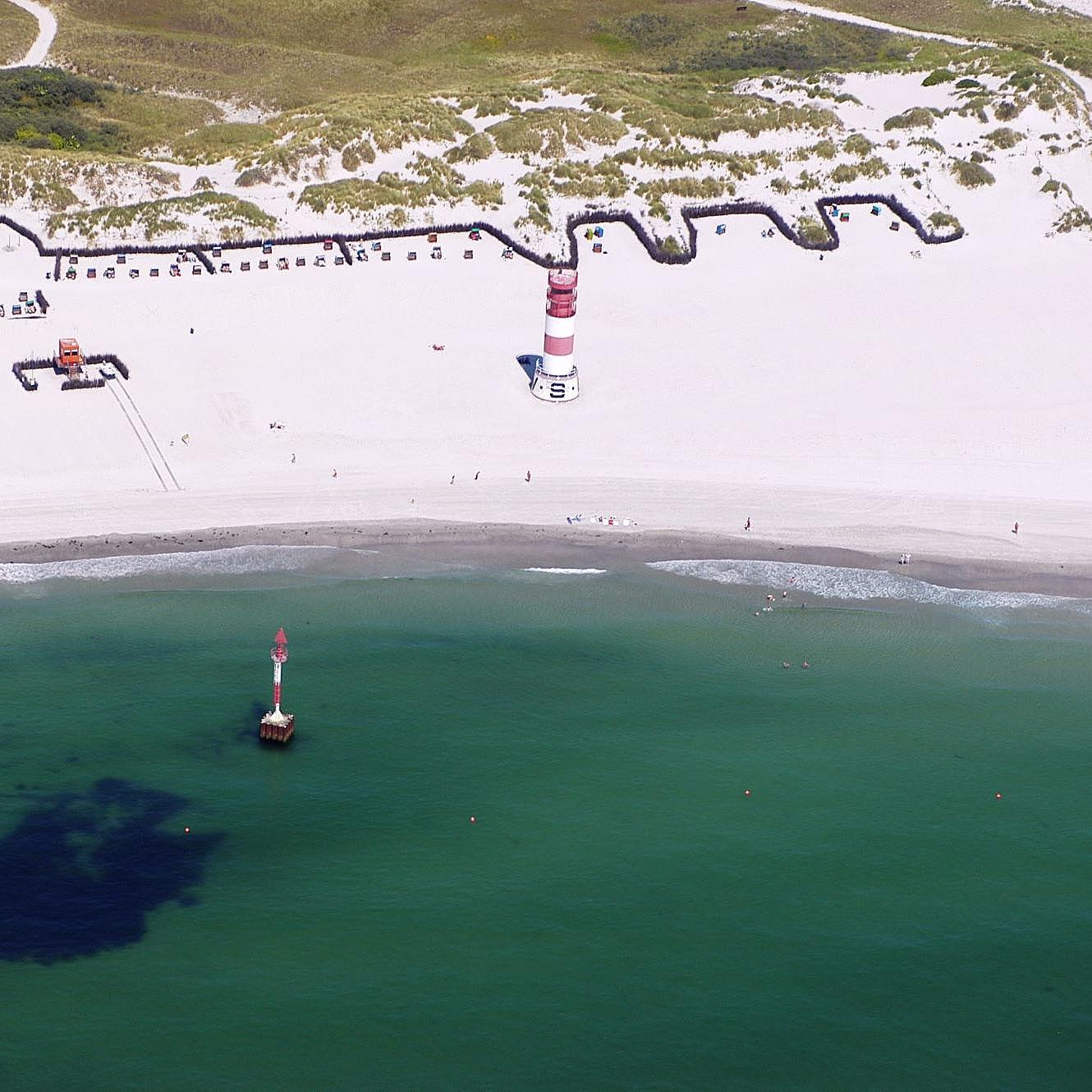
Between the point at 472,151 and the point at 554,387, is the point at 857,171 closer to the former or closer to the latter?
the point at 472,151

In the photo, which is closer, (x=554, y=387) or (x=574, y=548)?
(x=574, y=548)

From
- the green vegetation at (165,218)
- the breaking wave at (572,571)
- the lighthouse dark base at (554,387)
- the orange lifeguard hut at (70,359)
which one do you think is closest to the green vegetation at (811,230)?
the lighthouse dark base at (554,387)

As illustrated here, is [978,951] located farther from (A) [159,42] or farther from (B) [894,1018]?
(A) [159,42]

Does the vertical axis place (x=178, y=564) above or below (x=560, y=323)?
below

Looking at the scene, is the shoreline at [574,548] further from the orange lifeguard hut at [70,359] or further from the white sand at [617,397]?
the orange lifeguard hut at [70,359]

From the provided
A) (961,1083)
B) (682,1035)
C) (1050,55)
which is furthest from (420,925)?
(1050,55)

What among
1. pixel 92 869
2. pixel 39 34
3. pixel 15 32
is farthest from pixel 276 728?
pixel 15 32

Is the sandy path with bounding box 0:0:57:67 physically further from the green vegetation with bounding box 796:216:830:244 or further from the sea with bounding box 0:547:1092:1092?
the sea with bounding box 0:547:1092:1092
